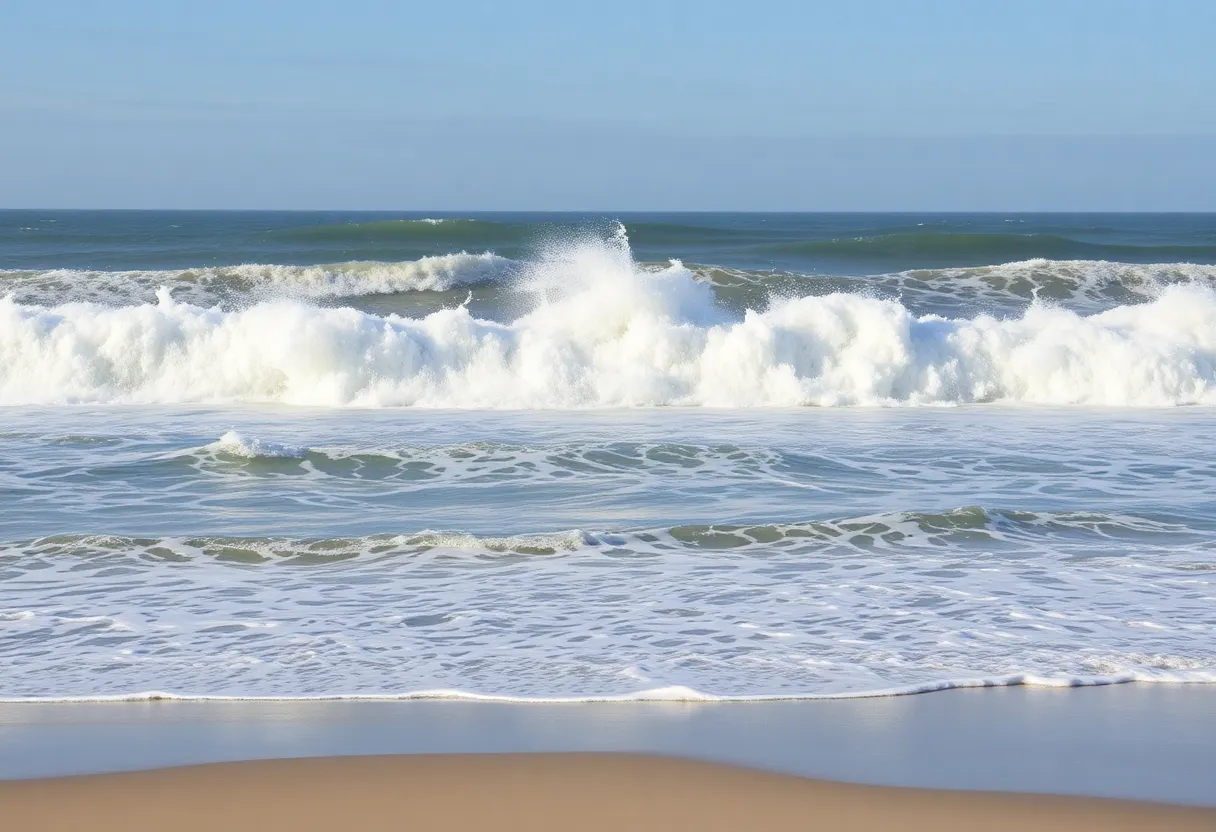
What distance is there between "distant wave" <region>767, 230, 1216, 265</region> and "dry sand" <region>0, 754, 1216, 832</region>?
2847 centimetres

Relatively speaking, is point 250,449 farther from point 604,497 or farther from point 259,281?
point 259,281

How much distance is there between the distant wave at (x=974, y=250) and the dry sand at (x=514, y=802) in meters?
28.5

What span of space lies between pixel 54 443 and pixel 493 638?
6.71 metres

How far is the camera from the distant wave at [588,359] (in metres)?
14.0

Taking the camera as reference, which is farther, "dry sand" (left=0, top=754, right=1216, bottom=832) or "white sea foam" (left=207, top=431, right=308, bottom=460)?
"white sea foam" (left=207, top=431, right=308, bottom=460)

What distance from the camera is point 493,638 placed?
550 centimetres

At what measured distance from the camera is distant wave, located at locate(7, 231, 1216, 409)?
45.9 feet

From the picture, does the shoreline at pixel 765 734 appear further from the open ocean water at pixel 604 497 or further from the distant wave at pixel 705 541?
A: the distant wave at pixel 705 541

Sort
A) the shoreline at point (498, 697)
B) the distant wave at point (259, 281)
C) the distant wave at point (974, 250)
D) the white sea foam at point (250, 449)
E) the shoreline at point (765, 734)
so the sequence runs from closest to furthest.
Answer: the shoreline at point (765, 734), the shoreline at point (498, 697), the white sea foam at point (250, 449), the distant wave at point (259, 281), the distant wave at point (974, 250)

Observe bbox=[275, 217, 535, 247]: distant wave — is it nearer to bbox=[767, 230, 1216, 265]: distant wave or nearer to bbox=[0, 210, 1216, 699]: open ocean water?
bbox=[767, 230, 1216, 265]: distant wave

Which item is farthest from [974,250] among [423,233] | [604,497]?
[604,497]

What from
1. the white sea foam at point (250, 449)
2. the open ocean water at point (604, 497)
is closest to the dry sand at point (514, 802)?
the open ocean water at point (604, 497)

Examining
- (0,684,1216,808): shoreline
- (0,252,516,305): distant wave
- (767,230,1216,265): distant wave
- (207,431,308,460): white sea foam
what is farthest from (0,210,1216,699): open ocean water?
(767,230,1216,265): distant wave

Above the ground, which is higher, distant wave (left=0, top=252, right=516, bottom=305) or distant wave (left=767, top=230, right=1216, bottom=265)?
distant wave (left=767, top=230, right=1216, bottom=265)
